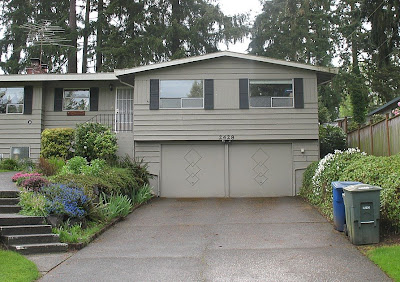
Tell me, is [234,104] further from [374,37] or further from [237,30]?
[237,30]

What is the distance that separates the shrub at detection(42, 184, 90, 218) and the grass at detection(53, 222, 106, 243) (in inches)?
11.1

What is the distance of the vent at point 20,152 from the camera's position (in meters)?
16.9

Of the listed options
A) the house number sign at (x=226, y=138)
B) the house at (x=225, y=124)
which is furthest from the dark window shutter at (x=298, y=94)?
the house number sign at (x=226, y=138)

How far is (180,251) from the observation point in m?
7.44

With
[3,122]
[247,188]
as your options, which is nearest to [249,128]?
[247,188]

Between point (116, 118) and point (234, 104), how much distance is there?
15.5 ft

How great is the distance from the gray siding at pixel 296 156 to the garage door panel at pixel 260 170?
0.21 metres

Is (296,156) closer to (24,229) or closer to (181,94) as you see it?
(181,94)

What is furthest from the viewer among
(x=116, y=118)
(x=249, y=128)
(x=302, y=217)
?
(x=116, y=118)

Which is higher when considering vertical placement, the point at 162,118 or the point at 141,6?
the point at 141,6

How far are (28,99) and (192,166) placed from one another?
7.28 metres

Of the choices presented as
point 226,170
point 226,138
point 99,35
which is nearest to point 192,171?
point 226,170

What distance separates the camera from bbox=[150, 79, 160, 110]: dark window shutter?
49.7 ft

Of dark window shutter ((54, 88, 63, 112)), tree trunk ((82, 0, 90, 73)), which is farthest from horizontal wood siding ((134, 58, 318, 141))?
tree trunk ((82, 0, 90, 73))
